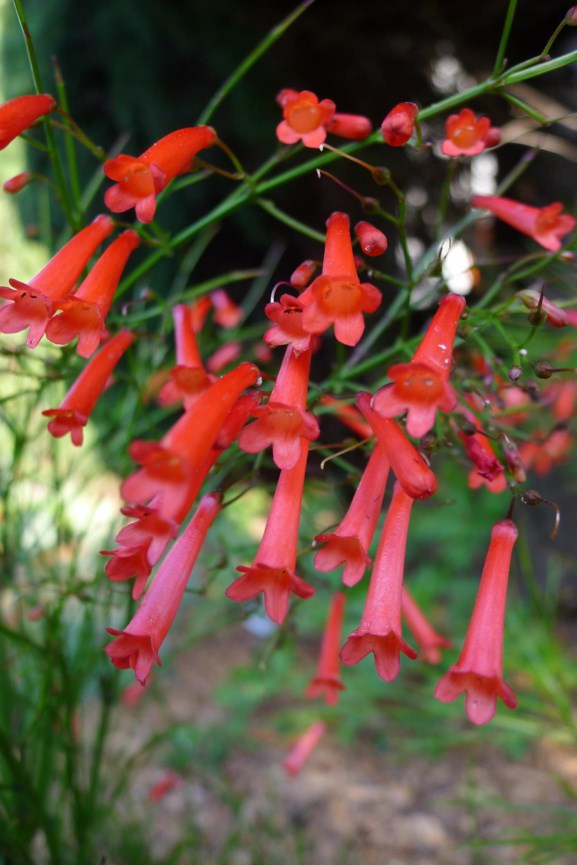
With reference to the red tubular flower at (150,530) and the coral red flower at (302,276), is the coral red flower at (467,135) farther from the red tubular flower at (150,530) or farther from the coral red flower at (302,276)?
the red tubular flower at (150,530)

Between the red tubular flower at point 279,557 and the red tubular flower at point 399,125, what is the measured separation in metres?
0.29

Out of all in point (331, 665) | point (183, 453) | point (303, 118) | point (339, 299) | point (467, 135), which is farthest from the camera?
point (331, 665)

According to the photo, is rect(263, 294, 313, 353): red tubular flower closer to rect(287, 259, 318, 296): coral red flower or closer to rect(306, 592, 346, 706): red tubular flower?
rect(287, 259, 318, 296): coral red flower

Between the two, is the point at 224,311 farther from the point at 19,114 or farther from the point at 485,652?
the point at 485,652

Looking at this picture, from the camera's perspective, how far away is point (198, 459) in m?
0.59

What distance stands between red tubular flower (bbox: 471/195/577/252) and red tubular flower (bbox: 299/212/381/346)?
0.31 meters

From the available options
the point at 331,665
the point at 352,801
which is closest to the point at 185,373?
the point at 331,665

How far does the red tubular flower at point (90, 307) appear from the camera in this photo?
2.36ft

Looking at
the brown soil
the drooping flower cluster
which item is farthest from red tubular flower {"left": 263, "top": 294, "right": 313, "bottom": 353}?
the brown soil

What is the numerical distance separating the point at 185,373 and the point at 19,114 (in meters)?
0.32

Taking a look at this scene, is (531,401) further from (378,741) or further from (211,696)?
(211,696)

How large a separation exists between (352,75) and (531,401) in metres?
2.00

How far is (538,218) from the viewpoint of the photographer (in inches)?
38.7

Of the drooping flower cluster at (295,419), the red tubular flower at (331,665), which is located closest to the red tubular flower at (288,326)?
the drooping flower cluster at (295,419)
